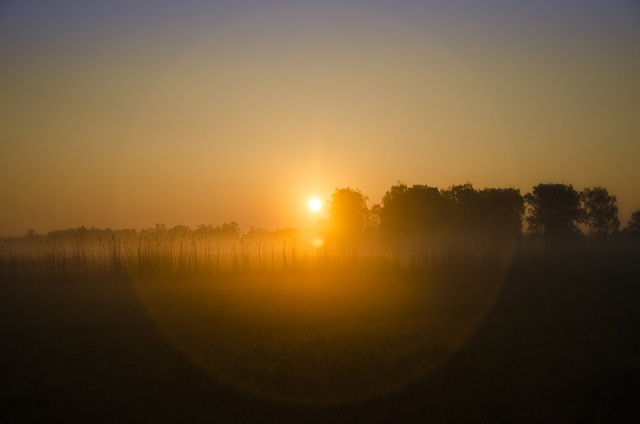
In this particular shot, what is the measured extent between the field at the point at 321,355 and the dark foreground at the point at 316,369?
0.12 ft

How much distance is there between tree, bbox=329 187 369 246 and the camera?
52.2 m

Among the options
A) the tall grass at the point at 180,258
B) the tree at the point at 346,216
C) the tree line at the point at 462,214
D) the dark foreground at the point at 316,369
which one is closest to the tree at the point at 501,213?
the tree line at the point at 462,214

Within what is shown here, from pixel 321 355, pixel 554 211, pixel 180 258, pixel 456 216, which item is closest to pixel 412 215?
pixel 456 216

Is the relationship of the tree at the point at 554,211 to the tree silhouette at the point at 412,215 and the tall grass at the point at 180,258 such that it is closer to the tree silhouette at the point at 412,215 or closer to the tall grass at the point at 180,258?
the tree silhouette at the point at 412,215

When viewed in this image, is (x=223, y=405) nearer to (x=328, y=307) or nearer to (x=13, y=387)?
(x=13, y=387)

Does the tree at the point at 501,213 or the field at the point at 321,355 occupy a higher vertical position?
the tree at the point at 501,213

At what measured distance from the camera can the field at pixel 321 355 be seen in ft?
22.8

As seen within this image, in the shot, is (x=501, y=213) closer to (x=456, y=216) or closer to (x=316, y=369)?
(x=456, y=216)

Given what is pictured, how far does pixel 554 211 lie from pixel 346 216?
70.5 feet

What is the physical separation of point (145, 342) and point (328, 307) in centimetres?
599

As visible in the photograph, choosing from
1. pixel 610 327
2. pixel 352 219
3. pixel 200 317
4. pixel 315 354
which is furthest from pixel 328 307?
pixel 352 219

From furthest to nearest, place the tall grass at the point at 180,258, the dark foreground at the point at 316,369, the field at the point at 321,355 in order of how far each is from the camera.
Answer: the tall grass at the point at 180,258 → the field at the point at 321,355 → the dark foreground at the point at 316,369

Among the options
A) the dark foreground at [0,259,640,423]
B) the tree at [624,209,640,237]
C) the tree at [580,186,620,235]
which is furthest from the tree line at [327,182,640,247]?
the dark foreground at [0,259,640,423]

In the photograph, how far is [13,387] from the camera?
768 cm
